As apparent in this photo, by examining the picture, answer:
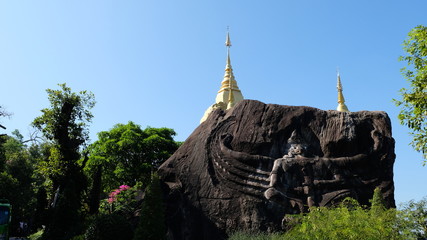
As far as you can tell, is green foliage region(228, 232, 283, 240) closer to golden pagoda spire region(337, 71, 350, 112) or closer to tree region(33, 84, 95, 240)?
tree region(33, 84, 95, 240)

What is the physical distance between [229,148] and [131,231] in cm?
429

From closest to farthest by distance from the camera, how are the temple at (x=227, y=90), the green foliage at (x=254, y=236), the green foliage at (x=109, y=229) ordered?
1. the green foliage at (x=254, y=236)
2. the green foliage at (x=109, y=229)
3. the temple at (x=227, y=90)

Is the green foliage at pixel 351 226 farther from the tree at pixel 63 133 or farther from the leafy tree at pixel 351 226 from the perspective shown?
the tree at pixel 63 133

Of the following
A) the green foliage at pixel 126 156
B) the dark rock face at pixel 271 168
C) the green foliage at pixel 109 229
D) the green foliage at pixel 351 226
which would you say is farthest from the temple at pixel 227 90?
the green foliage at pixel 351 226

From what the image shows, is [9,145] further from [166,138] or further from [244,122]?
[244,122]

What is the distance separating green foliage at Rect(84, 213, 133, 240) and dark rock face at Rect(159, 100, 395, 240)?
163 centimetres

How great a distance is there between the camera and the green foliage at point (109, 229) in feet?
39.3

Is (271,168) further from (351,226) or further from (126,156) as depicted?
(126,156)

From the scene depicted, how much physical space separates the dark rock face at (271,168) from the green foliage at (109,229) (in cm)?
163

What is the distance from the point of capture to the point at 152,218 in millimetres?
11641

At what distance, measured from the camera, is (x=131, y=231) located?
12594mm

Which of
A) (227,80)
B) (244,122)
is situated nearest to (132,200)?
(244,122)

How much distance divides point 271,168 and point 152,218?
165 inches

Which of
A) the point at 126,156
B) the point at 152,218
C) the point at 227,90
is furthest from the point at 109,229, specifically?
the point at 227,90
